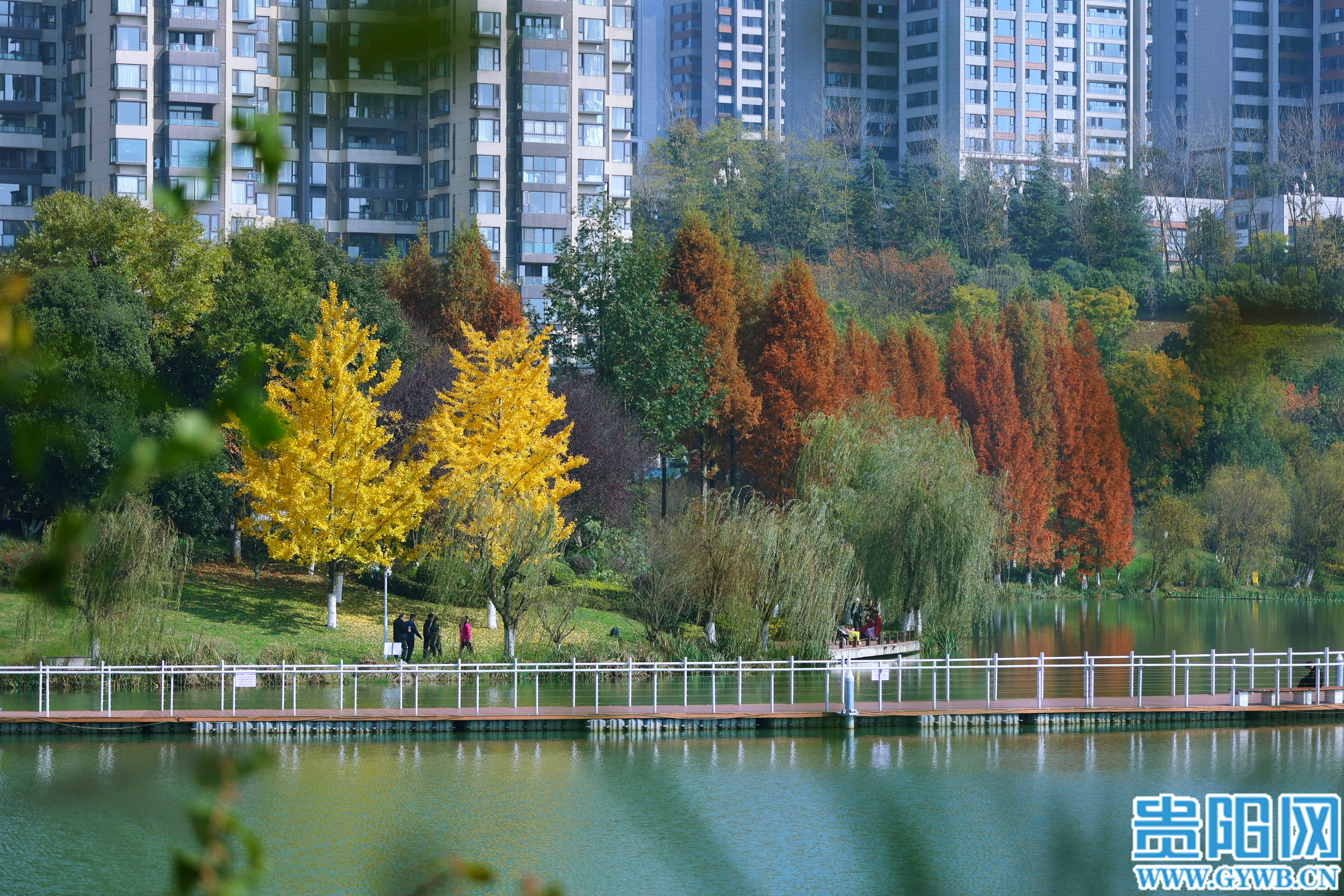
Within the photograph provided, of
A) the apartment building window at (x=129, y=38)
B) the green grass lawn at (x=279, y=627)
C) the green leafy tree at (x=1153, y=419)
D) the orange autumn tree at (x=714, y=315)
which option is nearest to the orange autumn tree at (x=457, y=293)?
the orange autumn tree at (x=714, y=315)

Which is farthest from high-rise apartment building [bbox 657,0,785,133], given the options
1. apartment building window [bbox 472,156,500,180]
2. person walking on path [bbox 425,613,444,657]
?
person walking on path [bbox 425,613,444,657]

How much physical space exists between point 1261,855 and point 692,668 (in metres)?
17.5

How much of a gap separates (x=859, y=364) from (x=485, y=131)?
89.0 ft

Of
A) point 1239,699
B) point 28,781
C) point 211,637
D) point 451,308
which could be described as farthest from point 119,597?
point 451,308

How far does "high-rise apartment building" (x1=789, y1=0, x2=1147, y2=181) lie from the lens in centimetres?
10912

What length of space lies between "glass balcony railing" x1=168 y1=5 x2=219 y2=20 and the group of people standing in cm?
4425

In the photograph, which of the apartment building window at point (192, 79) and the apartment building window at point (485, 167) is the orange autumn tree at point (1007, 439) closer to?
the apartment building window at point (485, 167)

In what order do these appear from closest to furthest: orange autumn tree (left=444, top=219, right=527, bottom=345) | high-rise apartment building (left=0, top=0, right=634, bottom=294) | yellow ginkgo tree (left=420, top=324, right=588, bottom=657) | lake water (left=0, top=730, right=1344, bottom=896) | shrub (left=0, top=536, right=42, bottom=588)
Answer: lake water (left=0, top=730, right=1344, bottom=896), yellow ginkgo tree (left=420, top=324, right=588, bottom=657), shrub (left=0, top=536, right=42, bottom=588), orange autumn tree (left=444, top=219, right=527, bottom=345), high-rise apartment building (left=0, top=0, right=634, bottom=294)

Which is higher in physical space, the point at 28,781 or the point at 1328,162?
the point at 1328,162

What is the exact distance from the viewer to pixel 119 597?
28.7 m

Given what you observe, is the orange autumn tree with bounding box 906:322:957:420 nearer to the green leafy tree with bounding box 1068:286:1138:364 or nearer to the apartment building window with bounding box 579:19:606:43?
the green leafy tree with bounding box 1068:286:1138:364

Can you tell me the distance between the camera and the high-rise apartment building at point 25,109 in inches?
3024

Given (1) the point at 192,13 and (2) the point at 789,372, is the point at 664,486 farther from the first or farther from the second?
(1) the point at 192,13

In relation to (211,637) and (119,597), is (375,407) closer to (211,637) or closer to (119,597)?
(211,637)
